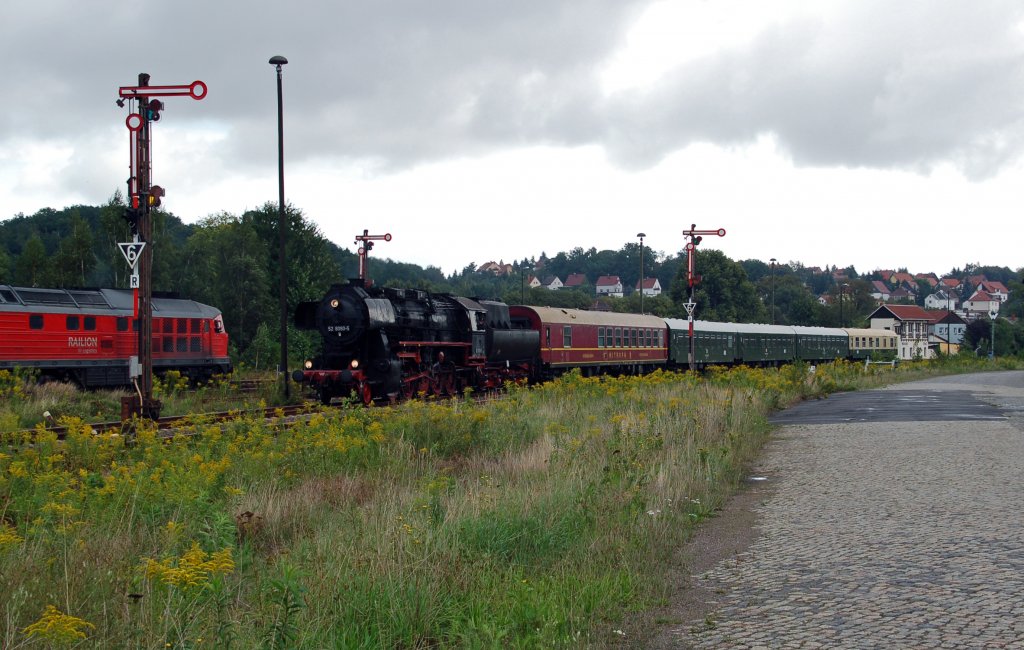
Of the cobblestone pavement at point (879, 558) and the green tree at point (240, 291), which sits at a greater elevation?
the green tree at point (240, 291)

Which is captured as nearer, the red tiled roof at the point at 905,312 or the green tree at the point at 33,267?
the green tree at the point at 33,267

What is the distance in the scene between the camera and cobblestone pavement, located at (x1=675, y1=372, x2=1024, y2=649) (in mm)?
5375

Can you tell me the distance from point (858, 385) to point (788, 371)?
5.94 m

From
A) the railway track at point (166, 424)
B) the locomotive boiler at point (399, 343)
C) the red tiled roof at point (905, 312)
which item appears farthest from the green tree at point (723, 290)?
the railway track at point (166, 424)

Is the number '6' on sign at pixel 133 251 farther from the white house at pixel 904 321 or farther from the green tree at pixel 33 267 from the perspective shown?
the white house at pixel 904 321

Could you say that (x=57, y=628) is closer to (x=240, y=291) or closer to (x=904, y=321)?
(x=240, y=291)

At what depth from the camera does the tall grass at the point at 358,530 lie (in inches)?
200

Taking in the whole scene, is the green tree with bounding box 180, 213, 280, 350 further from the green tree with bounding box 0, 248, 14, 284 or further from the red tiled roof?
the red tiled roof

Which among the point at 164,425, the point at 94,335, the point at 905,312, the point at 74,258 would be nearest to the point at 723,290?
the point at 905,312

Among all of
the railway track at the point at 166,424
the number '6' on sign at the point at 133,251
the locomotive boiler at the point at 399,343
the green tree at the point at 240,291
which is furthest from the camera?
the green tree at the point at 240,291

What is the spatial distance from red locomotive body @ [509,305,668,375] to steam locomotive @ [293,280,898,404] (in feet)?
0.13

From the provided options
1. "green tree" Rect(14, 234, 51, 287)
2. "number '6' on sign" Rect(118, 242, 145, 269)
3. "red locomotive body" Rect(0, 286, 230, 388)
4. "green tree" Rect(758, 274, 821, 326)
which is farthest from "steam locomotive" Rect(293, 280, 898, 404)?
"green tree" Rect(758, 274, 821, 326)

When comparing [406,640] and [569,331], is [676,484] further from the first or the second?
[569,331]

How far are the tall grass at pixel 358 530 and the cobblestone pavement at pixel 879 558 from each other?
733 mm
